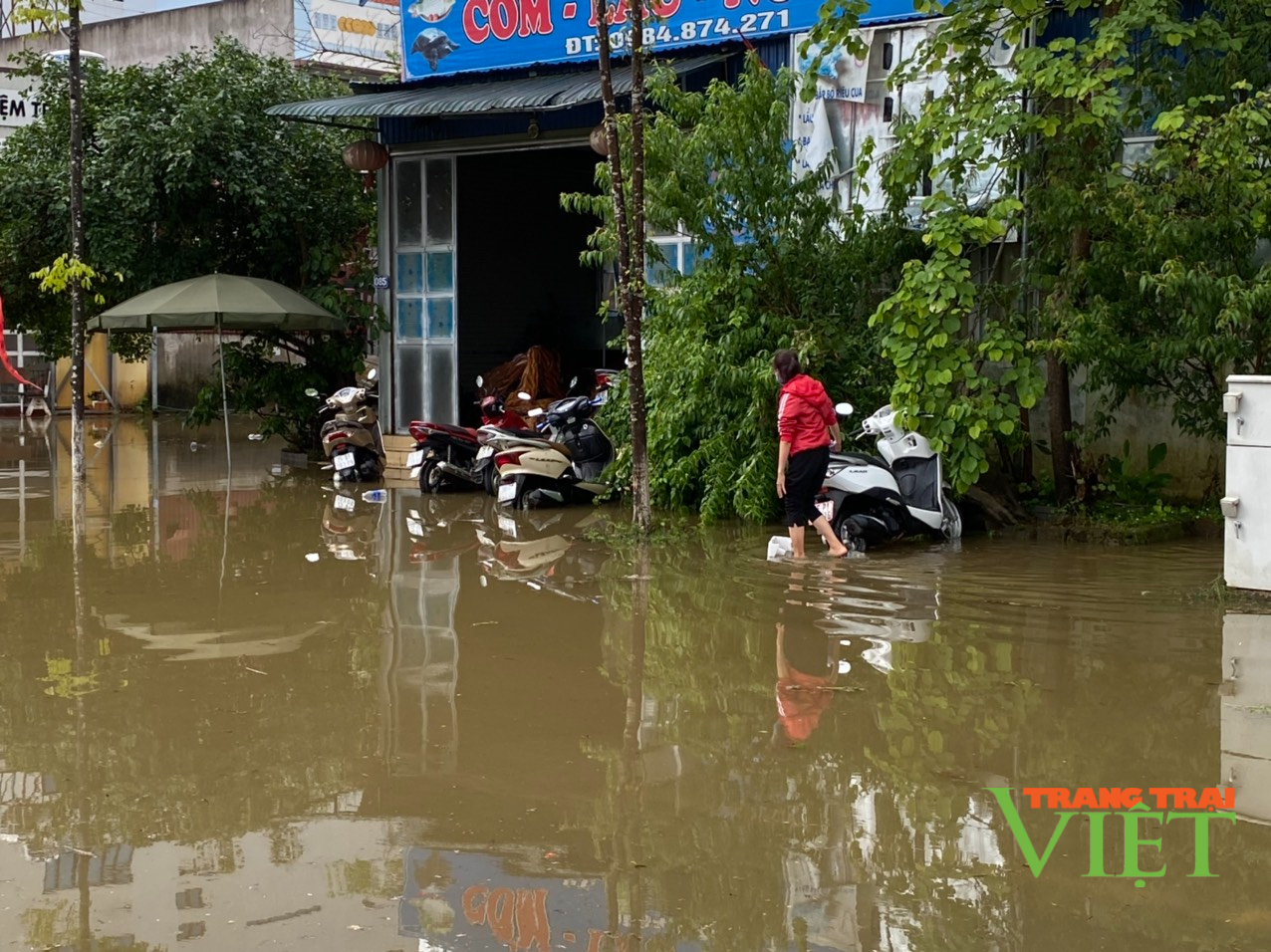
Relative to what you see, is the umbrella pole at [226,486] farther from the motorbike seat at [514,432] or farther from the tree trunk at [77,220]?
the motorbike seat at [514,432]

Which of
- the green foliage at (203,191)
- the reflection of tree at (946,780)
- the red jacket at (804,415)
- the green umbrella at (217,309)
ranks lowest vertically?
the reflection of tree at (946,780)

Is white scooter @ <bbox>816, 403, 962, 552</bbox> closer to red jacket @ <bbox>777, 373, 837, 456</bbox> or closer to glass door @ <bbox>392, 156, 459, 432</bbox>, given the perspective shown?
red jacket @ <bbox>777, 373, 837, 456</bbox>

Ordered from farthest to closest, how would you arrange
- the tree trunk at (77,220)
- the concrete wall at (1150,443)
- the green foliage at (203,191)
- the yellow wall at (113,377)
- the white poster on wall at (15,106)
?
the yellow wall at (113,377), the white poster on wall at (15,106), the green foliage at (203,191), the tree trunk at (77,220), the concrete wall at (1150,443)

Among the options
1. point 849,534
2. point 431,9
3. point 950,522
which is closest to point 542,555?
point 849,534

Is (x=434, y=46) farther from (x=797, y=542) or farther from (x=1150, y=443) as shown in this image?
(x=1150, y=443)

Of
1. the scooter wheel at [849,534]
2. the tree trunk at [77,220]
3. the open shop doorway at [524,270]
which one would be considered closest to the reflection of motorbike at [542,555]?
the scooter wheel at [849,534]

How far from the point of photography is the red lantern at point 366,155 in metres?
17.4

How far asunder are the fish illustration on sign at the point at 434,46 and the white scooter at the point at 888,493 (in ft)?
25.5

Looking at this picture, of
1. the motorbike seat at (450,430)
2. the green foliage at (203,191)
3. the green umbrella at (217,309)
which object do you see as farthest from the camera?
the green foliage at (203,191)

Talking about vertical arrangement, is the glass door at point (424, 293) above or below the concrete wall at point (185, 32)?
below

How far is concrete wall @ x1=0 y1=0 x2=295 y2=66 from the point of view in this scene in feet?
93.1

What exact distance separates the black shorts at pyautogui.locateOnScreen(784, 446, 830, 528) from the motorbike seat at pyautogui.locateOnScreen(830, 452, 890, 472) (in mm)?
496

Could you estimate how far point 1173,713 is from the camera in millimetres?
6492

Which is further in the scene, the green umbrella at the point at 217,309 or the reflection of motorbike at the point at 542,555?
the green umbrella at the point at 217,309
